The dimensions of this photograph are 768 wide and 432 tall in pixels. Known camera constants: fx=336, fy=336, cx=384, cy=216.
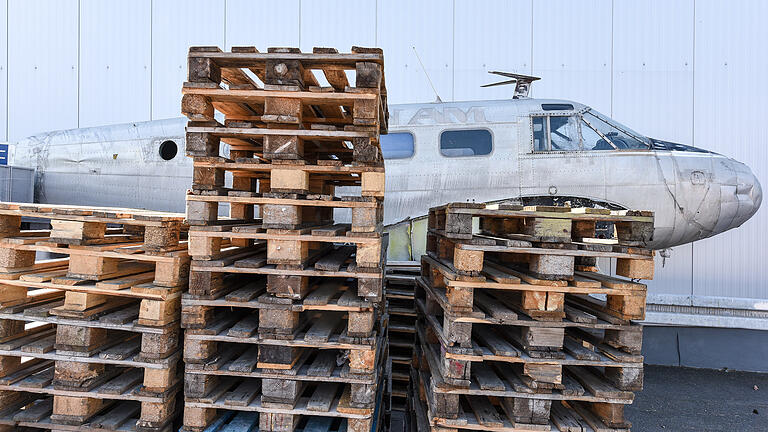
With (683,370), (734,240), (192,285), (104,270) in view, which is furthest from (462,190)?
(734,240)

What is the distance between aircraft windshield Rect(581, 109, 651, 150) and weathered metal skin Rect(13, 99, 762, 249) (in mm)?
182

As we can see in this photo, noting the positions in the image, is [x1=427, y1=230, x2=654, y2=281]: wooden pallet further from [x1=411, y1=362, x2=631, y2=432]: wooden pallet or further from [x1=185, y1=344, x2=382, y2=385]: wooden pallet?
[x1=185, y1=344, x2=382, y2=385]: wooden pallet

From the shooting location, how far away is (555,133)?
21.9ft

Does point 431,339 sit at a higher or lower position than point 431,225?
lower

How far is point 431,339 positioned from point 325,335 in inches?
58.4

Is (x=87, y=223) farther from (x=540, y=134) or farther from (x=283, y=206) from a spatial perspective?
(x=540, y=134)

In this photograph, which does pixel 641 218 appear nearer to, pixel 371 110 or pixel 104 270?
pixel 371 110

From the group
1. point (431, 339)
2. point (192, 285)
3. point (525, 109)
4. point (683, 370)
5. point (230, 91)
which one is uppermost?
point (525, 109)

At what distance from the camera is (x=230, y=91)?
2867 mm

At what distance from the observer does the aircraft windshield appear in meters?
6.56

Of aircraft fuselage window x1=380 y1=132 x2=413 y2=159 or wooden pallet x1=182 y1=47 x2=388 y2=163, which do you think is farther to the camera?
aircraft fuselage window x1=380 y1=132 x2=413 y2=159

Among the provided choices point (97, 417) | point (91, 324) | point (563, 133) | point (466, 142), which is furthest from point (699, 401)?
point (91, 324)

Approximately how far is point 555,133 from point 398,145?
312 centimetres

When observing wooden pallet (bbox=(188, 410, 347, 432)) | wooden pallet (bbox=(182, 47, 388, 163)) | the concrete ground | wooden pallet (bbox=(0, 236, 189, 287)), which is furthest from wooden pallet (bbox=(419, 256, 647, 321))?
the concrete ground
